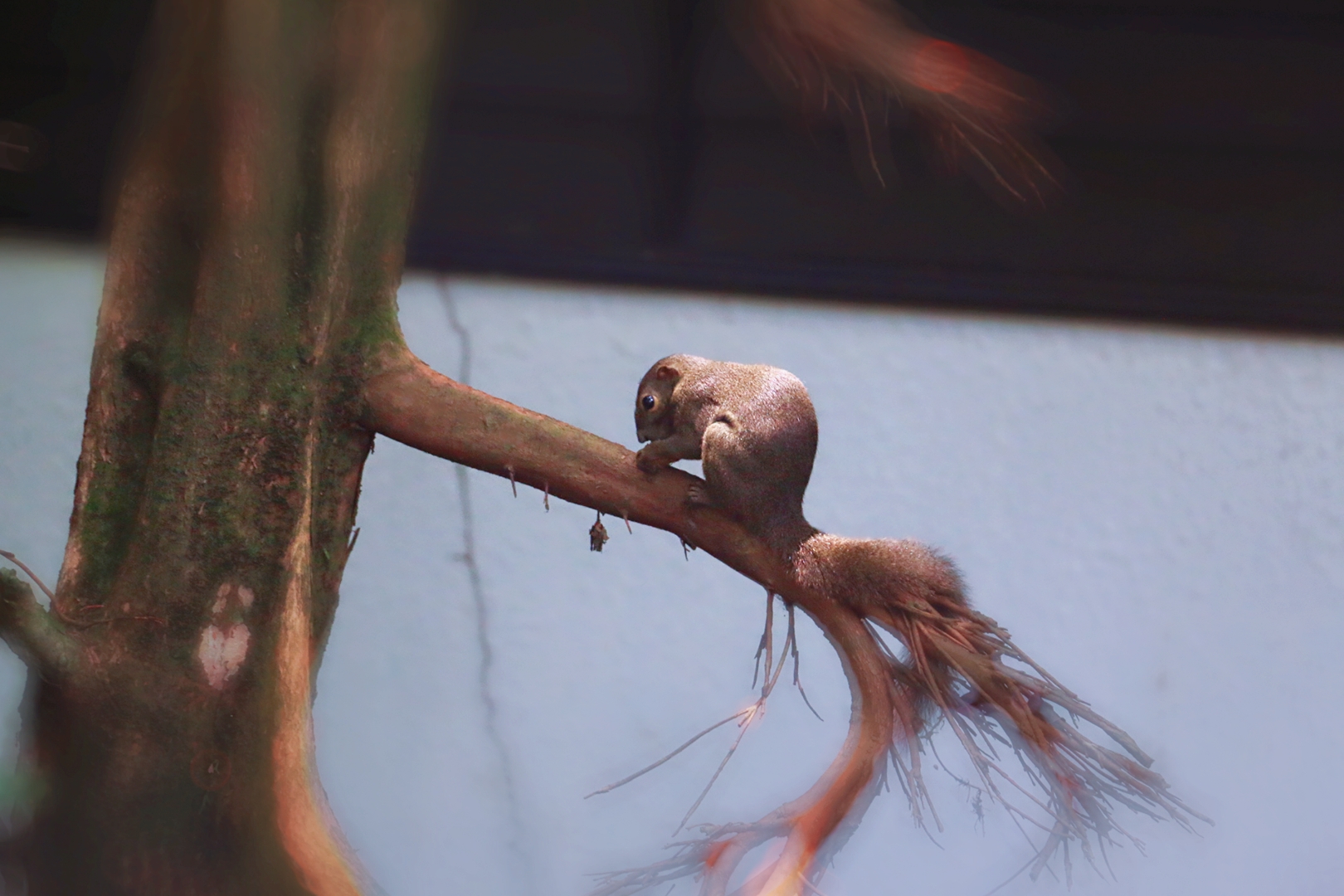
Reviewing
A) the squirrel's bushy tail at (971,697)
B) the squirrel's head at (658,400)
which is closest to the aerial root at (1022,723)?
the squirrel's bushy tail at (971,697)

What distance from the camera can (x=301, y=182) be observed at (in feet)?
4.39

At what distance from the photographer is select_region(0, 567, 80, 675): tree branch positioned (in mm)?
1125

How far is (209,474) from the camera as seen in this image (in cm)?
130

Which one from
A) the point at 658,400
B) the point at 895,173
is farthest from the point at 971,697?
the point at 895,173

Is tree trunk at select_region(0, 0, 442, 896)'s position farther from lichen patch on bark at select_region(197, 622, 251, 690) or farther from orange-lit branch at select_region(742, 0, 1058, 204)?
orange-lit branch at select_region(742, 0, 1058, 204)

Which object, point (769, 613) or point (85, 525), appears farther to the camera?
point (769, 613)

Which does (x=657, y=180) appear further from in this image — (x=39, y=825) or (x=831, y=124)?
(x=39, y=825)

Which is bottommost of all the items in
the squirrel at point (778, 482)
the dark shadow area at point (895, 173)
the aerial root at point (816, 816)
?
the aerial root at point (816, 816)

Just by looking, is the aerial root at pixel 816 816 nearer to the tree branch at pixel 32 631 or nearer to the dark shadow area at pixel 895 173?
the tree branch at pixel 32 631

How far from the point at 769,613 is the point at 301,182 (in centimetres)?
88

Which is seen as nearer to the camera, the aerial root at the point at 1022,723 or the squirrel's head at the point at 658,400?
the aerial root at the point at 1022,723

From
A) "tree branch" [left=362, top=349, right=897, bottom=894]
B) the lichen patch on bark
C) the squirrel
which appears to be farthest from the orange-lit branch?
the lichen patch on bark

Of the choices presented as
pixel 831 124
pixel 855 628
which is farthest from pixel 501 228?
pixel 855 628

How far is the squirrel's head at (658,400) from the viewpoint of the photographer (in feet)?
5.90
